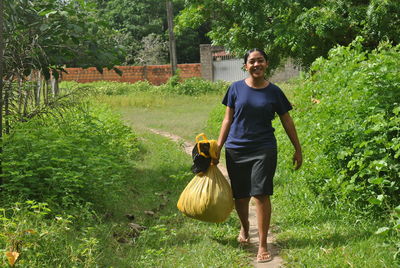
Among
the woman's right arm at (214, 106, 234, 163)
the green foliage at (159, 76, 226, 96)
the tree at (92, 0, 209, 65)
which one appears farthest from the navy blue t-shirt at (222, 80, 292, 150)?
the tree at (92, 0, 209, 65)

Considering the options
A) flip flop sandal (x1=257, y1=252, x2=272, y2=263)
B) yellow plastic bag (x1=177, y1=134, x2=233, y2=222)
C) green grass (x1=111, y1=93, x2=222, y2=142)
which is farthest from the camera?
green grass (x1=111, y1=93, x2=222, y2=142)

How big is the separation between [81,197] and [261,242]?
251 cm

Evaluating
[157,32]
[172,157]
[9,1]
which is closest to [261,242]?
[9,1]

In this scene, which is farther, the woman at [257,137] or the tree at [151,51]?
the tree at [151,51]

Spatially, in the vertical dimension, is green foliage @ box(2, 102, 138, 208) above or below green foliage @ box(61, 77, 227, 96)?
above

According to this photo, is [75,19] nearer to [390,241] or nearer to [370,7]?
[390,241]

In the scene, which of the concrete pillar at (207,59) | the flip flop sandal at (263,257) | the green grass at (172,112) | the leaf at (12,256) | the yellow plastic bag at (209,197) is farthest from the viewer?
the concrete pillar at (207,59)

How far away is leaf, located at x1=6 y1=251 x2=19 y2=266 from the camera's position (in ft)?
13.4

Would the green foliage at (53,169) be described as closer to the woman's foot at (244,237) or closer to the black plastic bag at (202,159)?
the black plastic bag at (202,159)

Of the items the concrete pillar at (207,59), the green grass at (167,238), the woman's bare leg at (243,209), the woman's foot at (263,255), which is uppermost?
the woman's bare leg at (243,209)

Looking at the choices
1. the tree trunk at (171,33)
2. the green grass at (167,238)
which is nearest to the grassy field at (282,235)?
the green grass at (167,238)

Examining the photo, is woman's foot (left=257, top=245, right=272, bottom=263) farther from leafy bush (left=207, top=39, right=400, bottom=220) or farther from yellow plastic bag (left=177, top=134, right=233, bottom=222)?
leafy bush (left=207, top=39, right=400, bottom=220)

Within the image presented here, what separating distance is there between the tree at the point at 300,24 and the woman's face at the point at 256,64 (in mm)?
6213

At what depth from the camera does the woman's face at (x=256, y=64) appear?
202 inches
